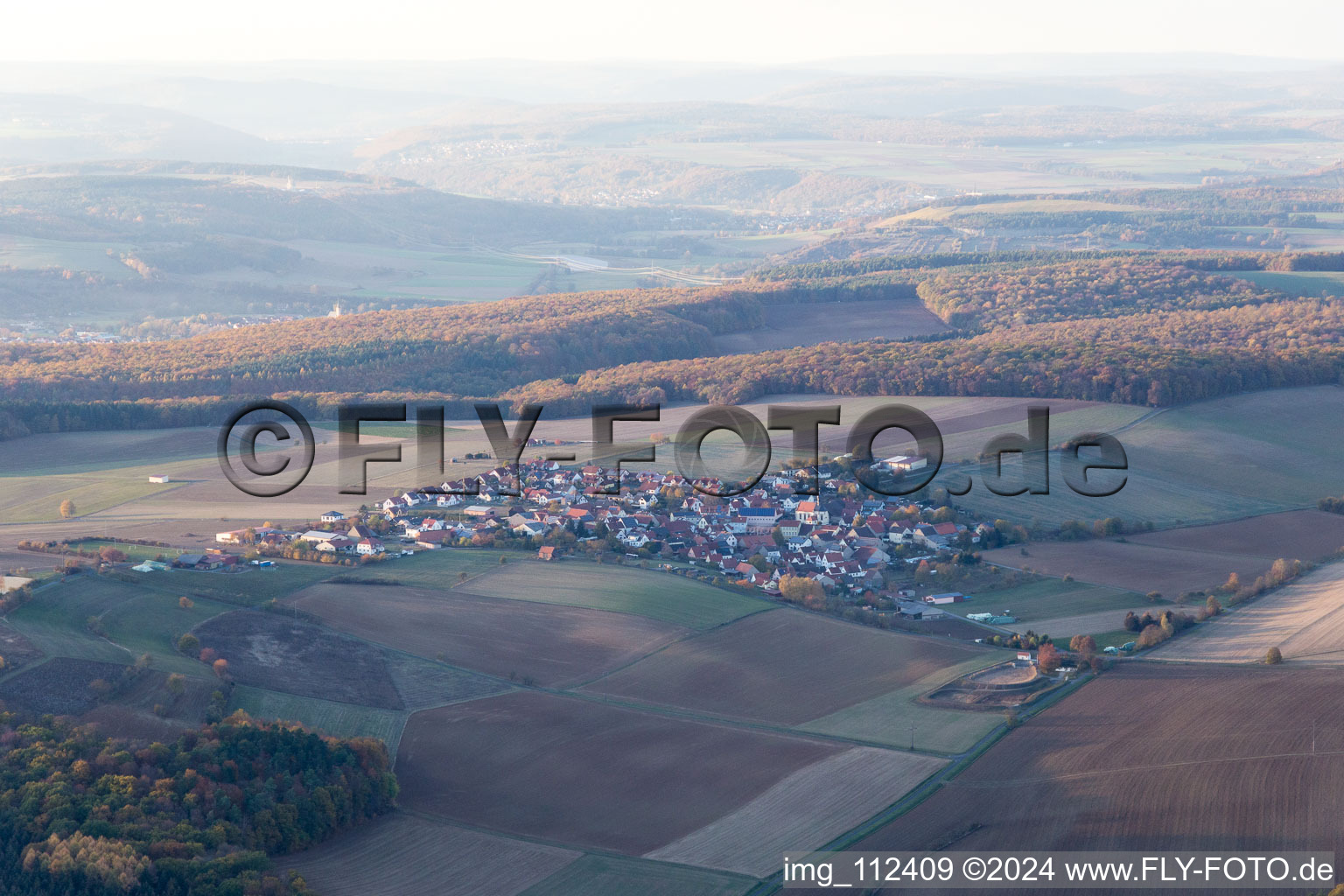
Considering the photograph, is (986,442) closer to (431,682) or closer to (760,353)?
(760,353)

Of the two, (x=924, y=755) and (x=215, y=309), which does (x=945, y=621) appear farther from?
(x=215, y=309)

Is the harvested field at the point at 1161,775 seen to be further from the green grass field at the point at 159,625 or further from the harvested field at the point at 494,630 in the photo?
the green grass field at the point at 159,625

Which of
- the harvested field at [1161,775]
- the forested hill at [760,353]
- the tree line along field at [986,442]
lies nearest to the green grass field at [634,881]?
the harvested field at [1161,775]

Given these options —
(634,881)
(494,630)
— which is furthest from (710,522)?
(634,881)

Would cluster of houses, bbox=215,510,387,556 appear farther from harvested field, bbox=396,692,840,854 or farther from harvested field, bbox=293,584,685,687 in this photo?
harvested field, bbox=396,692,840,854

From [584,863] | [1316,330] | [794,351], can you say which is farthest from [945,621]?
[1316,330]
